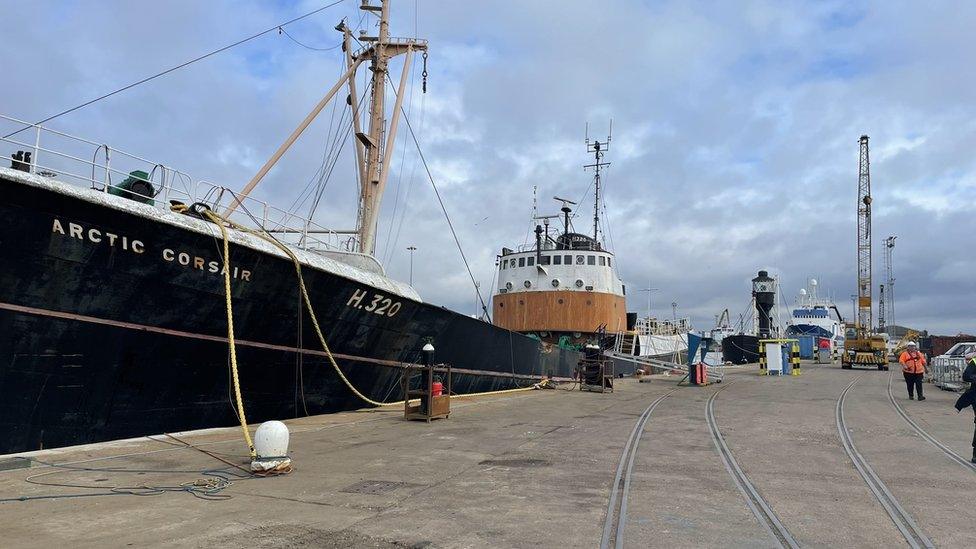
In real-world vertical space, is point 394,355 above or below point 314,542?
above

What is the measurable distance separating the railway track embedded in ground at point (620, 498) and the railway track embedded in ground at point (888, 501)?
1967 millimetres

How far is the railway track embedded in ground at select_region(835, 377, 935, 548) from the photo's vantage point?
4.17m

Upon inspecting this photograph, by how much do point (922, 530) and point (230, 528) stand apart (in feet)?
16.6

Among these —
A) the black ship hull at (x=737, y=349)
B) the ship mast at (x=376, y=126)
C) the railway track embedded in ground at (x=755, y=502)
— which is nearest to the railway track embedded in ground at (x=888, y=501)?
the railway track embedded in ground at (x=755, y=502)

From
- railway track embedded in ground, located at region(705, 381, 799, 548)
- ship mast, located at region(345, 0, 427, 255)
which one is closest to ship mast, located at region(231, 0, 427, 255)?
ship mast, located at region(345, 0, 427, 255)

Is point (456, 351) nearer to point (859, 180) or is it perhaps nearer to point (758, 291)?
point (758, 291)

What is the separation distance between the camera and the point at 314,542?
3943 mm

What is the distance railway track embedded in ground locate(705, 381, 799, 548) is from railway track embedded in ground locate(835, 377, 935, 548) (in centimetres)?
82

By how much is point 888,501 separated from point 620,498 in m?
2.35

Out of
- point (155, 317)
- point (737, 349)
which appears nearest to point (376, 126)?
point (155, 317)

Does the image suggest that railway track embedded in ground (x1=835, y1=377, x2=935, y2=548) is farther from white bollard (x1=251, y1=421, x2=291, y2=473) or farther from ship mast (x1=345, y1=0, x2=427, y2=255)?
ship mast (x1=345, y1=0, x2=427, y2=255)

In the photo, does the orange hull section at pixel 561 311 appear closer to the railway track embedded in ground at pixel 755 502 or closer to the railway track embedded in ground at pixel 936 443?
the railway track embedded in ground at pixel 936 443

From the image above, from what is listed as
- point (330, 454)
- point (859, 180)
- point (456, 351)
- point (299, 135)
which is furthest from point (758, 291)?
point (330, 454)

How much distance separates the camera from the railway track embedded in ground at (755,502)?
4162 mm
